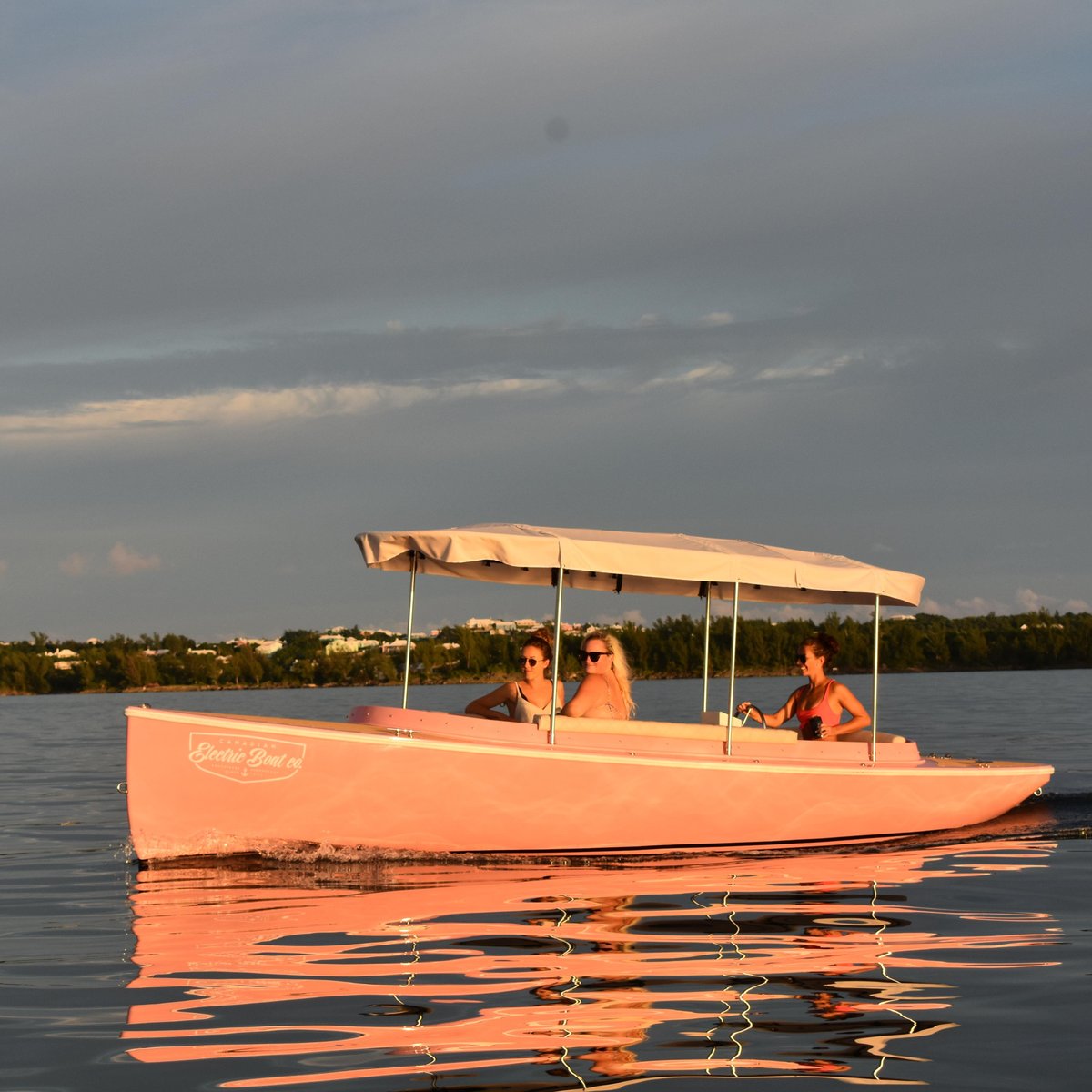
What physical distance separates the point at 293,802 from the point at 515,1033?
5.52 meters

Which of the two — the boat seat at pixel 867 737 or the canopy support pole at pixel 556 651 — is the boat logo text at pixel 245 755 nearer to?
the canopy support pole at pixel 556 651

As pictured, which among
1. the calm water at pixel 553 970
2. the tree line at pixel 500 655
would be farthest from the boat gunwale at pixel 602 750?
the tree line at pixel 500 655

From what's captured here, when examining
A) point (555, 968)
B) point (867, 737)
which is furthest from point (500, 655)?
point (555, 968)

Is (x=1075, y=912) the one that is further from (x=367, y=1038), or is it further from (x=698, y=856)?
(x=367, y=1038)

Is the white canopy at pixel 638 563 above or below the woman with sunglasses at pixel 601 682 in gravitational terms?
above

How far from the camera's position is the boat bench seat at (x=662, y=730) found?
12.1 metres

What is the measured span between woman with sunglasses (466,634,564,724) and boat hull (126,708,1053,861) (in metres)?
0.56

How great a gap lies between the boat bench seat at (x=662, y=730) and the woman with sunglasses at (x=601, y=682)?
10 centimetres

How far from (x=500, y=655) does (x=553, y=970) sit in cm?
2822

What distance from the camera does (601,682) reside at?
12.5 meters

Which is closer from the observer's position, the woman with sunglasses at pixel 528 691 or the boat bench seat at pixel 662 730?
the boat bench seat at pixel 662 730

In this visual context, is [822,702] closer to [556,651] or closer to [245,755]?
[556,651]

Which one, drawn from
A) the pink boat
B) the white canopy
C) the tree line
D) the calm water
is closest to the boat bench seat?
the pink boat

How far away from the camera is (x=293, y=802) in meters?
11.5
